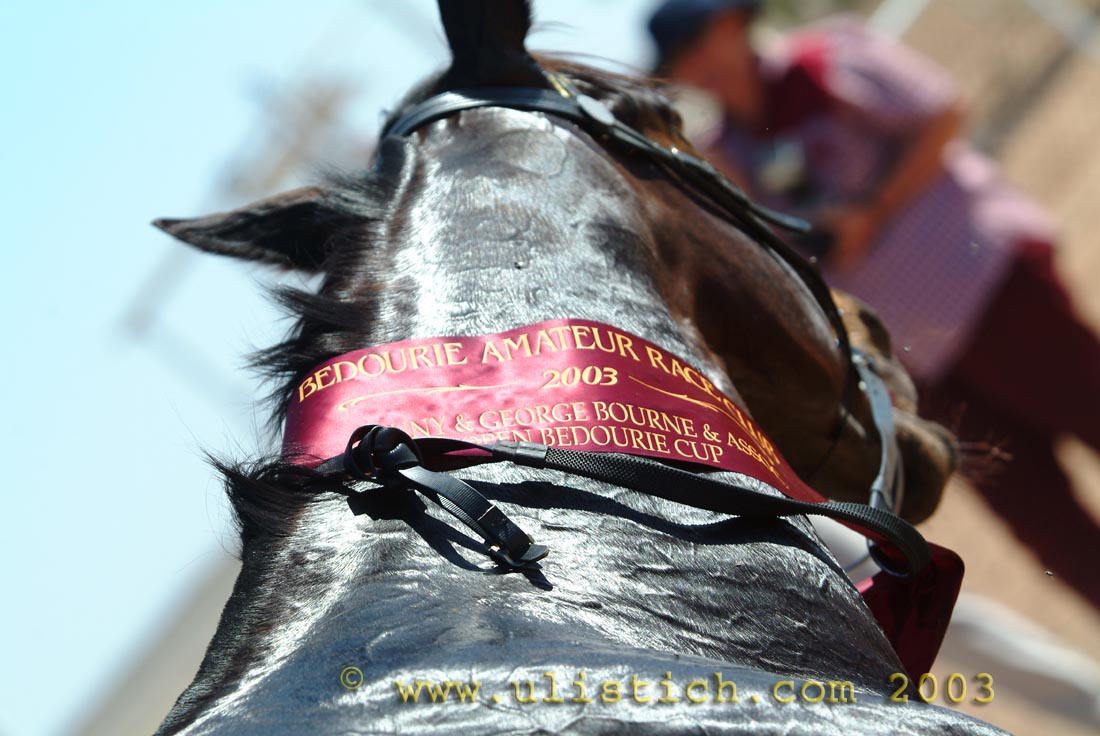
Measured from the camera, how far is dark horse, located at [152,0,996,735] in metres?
1.14

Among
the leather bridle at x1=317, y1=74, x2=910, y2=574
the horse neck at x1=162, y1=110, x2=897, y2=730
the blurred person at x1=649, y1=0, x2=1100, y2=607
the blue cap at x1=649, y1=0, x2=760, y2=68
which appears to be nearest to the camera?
the horse neck at x1=162, y1=110, x2=897, y2=730

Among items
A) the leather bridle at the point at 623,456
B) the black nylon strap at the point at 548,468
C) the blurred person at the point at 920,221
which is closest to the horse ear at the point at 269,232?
the leather bridle at the point at 623,456

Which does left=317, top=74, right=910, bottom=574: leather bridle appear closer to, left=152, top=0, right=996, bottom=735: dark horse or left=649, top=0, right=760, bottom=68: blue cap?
left=152, top=0, right=996, bottom=735: dark horse

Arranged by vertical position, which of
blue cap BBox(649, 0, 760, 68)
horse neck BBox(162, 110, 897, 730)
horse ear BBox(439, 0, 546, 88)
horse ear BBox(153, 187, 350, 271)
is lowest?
horse neck BBox(162, 110, 897, 730)

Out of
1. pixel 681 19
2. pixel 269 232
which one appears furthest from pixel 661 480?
pixel 681 19

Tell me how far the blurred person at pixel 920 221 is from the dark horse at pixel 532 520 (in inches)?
118

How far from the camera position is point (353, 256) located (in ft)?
5.75

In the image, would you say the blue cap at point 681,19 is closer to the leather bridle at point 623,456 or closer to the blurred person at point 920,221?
the blurred person at point 920,221

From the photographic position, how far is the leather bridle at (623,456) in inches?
53.7

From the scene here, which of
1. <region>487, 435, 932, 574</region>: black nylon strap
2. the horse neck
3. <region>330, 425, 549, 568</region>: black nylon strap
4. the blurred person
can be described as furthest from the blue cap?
<region>330, 425, 549, 568</region>: black nylon strap

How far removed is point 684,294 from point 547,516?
65 cm

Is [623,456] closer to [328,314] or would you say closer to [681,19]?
[328,314]

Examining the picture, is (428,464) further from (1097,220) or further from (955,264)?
(1097,220)

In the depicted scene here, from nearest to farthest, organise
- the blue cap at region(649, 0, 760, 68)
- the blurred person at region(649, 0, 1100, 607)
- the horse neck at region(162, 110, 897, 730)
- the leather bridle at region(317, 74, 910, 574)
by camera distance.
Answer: the horse neck at region(162, 110, 897, 730) → the leather bridle at region(317, 74, 910, 574) → the blurred person at region(649, 0, 1100, 607) → the blue cap at region(649, 0, 760, 68)
